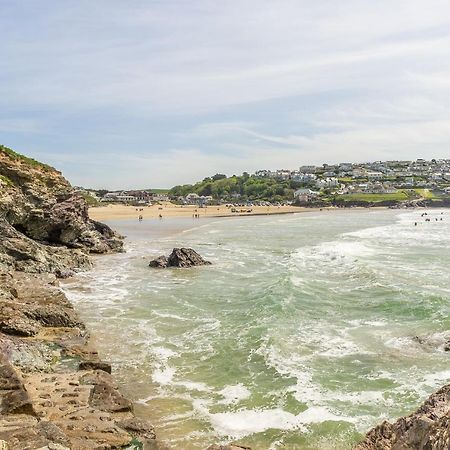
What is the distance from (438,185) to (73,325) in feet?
620

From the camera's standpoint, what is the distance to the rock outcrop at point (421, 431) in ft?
20.4

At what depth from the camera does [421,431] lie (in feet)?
22.7

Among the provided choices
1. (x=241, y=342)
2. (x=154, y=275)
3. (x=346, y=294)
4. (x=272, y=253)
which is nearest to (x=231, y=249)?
(x=272, y=253)

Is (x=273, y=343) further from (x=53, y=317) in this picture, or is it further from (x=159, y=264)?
(x=159, y=264)

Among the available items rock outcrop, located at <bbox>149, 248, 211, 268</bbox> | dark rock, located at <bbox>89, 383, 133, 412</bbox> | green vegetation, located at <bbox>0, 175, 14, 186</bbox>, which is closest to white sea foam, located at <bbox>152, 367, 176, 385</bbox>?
dark rock, located at <bbox>89, 383, 133, 412</bbox>

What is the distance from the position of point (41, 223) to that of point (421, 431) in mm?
36362

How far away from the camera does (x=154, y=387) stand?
1441cm

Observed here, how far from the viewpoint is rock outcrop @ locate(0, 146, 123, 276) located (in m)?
29.8

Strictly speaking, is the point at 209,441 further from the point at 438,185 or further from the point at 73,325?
the point at 438,185

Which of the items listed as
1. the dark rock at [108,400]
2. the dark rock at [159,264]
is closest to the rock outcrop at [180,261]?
the dark rock at [159,264]

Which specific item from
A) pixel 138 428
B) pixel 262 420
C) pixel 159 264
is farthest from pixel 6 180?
pixel 262 420

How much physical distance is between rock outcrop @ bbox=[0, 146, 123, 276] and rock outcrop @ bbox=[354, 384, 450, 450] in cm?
2376

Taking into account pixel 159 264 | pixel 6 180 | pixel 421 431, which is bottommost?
pixel 159 264

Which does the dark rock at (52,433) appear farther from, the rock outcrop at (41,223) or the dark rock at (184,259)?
the dark rock at (184,259)
